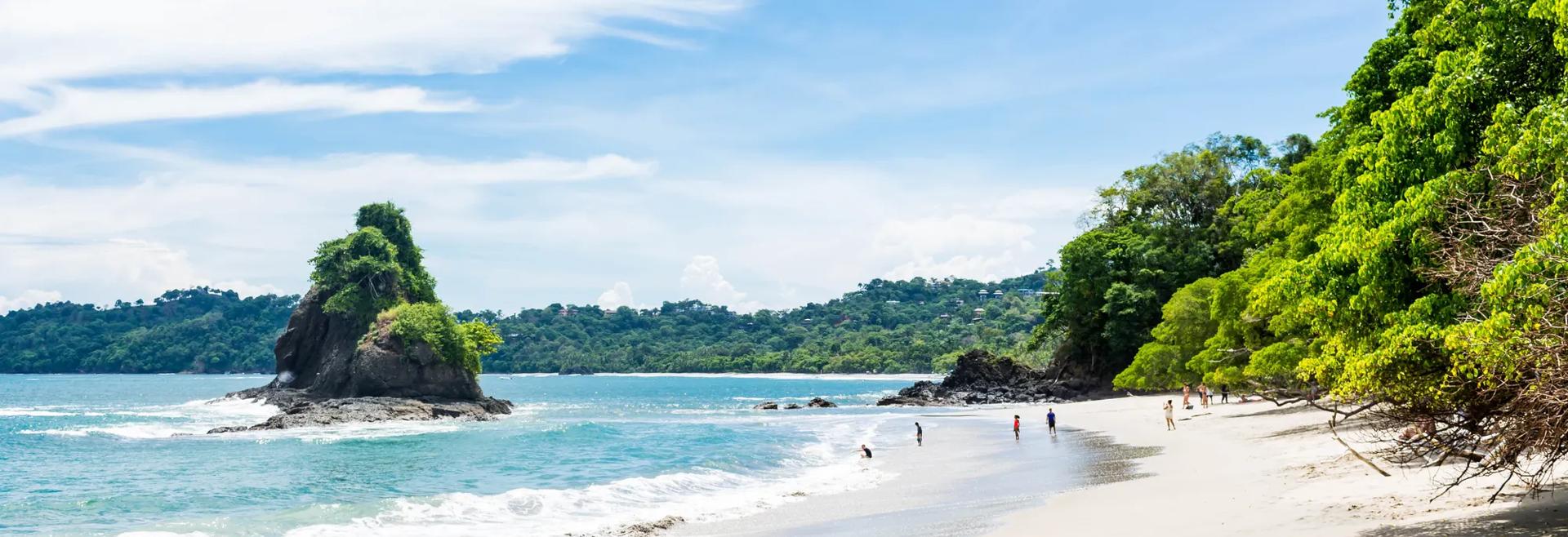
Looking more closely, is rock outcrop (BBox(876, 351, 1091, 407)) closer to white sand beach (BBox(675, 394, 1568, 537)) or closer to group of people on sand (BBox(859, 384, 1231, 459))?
group of people on sand (BBox(859, 384, 1231, 459))

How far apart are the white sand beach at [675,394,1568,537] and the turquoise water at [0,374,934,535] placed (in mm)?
2549

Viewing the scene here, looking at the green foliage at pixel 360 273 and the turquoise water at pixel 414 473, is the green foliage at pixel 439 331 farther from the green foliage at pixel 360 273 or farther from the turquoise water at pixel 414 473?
the turquoise water at pixel 414 473

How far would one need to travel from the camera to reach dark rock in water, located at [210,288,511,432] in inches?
2389

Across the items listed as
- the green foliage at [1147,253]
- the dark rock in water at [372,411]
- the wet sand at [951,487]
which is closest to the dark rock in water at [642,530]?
the wet sand at [951,487]

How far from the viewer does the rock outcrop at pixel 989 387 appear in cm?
7512

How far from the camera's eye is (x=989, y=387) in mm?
82188

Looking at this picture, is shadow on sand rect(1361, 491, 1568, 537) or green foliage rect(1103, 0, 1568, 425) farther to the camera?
shadow on sand rect(1361, 491, 1568, 537)

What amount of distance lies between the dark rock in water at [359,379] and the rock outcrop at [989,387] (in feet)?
103

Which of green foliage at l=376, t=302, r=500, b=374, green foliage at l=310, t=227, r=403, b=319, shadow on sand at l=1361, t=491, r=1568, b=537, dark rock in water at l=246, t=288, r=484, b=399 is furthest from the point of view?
green foliage at l=310, t=227, r=403, b=319

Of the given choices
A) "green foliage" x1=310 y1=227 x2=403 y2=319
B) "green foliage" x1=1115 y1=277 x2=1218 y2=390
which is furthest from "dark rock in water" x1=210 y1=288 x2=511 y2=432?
"green foliage" x1=1115 y1=277 x2=1218 y2=390

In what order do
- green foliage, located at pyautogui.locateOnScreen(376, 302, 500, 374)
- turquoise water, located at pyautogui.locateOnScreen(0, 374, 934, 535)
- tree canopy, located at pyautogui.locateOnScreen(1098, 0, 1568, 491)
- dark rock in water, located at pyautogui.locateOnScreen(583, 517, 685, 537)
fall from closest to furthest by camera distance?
tree canopy, located at pyautogui.locateOnScreen(1098, 0, 1568, 491) → dark rock in water, located at pyautogui.locateOnScreen(583, 517, 685, 537) → turquoise water, located at pyautogui.locateOnScreen(0, 374, 934, 535) → green foliage, located at pyautogui.locateOnScreen(376, 302, 500, 374)

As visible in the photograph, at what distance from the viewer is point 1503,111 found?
919cm

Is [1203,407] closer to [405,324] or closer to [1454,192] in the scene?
[1454,192]

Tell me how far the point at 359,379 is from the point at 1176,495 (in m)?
62.4
